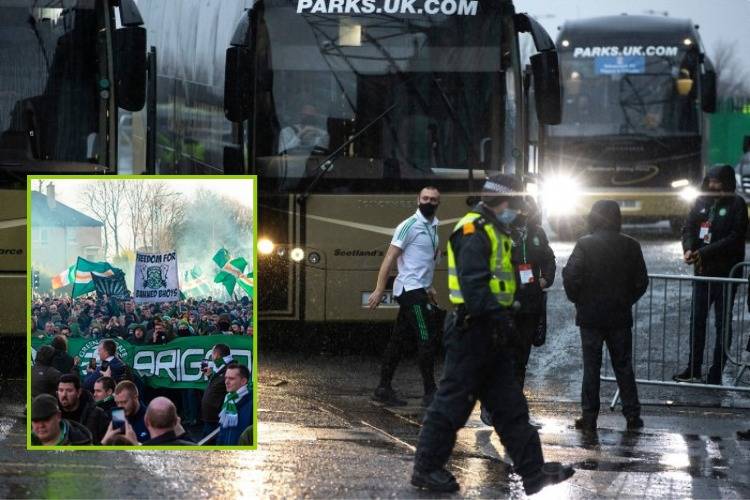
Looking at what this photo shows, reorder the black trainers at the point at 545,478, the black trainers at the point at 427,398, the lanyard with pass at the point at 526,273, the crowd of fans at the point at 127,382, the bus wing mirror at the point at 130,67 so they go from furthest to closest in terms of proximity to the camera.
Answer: the bus wing mirror at the point at 130,67 < the black trainers at the point at 427,398 < the lanyard with pass at the point at 526,273 < the black trainers at the point at 545,478 < the crowd of fans at the point at 127,382

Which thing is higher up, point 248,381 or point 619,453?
point 248,381

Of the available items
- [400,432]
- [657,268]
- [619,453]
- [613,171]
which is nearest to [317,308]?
[400,432]

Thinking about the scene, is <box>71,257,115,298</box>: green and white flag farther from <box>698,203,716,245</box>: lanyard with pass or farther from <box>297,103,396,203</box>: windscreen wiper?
<box>698,203,716,245</box>: lanyard with pass

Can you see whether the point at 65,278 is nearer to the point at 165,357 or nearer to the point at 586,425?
the point at 165,357

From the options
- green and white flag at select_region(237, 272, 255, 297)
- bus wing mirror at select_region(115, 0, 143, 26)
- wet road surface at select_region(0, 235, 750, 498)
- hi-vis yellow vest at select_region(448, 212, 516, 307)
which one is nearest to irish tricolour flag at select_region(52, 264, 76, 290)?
green and white flag at select_region(237, 272, 255, 297)

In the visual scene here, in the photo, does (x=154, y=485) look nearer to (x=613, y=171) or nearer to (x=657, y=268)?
(x=657, y=268)

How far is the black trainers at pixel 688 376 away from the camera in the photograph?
1137cm

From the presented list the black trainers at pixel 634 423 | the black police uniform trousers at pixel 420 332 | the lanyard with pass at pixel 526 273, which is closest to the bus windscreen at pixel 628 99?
the black police uniform trousers at pixel 420 332

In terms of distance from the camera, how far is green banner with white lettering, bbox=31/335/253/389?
7082 millimetres

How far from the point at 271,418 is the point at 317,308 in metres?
2.78

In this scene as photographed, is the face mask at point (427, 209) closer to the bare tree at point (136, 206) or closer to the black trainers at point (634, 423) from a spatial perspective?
the black trainers at point (634, 423)

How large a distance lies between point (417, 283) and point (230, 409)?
3458 millimetres

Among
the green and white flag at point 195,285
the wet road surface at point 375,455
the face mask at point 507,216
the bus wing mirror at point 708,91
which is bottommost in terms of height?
the wet road surface at point 375,455

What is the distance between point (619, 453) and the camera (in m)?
8.80
